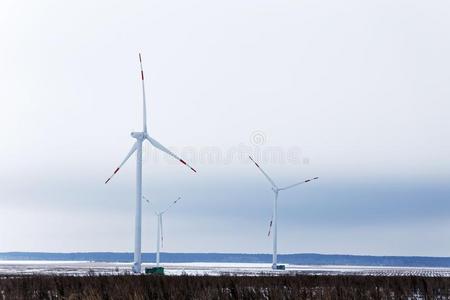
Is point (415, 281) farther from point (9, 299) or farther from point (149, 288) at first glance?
point (9, 299)

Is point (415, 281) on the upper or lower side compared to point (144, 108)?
lower

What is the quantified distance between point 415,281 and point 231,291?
11405 millimetres

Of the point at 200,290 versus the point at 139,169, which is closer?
the point at 200,290

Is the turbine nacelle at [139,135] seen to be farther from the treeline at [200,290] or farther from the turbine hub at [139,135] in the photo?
the treeline at [200,290]

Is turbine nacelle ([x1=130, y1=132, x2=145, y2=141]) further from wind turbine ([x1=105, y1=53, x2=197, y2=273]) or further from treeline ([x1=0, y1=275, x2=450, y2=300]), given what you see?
treeline ([x1=0, y1=275, x2=450, y2=300])

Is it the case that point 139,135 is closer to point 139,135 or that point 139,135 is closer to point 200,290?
point 139,135

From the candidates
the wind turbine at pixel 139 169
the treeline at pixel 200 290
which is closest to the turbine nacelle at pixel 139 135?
the wind turbine at pixel 139 169

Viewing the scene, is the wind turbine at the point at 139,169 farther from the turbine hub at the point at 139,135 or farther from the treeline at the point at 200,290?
the treeline at the point at 200,290

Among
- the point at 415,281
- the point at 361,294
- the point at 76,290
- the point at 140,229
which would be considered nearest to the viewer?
the point at 361,294

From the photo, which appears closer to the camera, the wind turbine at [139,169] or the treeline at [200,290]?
the treeline at [200,290]

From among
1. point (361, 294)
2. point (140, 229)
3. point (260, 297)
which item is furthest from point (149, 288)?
point (140, 229)

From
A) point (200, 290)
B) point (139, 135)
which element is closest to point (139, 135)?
point (139, 135)

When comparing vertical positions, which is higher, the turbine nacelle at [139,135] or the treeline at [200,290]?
the turbine nacelle at [139,135]

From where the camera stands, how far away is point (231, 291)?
27000mm
